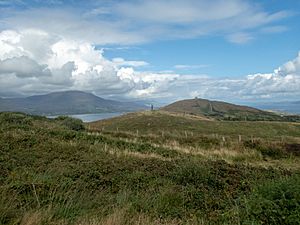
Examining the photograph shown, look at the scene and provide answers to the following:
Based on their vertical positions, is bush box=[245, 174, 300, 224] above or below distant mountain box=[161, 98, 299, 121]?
A: above

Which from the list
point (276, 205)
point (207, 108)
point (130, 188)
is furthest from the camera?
point (207, 108)

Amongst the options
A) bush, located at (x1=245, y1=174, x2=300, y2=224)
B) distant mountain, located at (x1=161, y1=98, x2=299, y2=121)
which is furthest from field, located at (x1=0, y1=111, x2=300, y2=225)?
distant mountain, located at (x1=161, y1=98, x2=299, y2=121)

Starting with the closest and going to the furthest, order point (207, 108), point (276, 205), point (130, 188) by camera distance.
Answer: point (276, 205) < point (130, 188) < point (207, 108)

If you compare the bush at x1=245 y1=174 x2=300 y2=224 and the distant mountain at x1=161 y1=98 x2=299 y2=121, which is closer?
the bush at x1=245 y1=174 x2=300 y2=224

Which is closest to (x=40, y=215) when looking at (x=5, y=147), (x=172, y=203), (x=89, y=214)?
(x=89, y=214)

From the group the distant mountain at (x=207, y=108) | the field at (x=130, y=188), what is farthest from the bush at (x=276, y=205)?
the distant mountain at (x=207, y=108)

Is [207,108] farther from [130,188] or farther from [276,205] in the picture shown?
[276,205]

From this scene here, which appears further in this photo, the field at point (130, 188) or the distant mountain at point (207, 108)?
the distant mountain at point (207, 108)

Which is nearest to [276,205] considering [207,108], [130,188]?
[130,188]

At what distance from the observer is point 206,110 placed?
134500 millimetres

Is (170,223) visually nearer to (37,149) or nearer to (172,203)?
(172,203)

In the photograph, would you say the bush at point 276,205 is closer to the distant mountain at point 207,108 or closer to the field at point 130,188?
the field at point 130,188

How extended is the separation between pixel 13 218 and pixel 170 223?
261 centimetres

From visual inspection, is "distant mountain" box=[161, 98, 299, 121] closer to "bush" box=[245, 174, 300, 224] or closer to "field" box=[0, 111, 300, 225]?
"field" box=[0, 111, 300, 225]
